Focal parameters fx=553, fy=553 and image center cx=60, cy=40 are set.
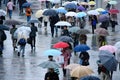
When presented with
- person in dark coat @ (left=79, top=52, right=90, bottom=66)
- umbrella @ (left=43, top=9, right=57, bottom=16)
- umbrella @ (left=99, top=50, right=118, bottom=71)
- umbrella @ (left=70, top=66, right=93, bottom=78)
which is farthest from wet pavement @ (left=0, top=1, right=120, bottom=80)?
umbrella @ (left=70, top=66, right=93, bottom=78)

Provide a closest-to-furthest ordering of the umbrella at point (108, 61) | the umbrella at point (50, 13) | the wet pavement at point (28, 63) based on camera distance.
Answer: the umbrella at point (108, 61) → the wet pavement at point (28, 63) → the umbrella at point (50, 13)

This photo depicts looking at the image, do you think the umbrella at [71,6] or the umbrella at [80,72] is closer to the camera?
the umbrella at [80,72]

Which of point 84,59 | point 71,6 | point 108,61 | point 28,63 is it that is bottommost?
point 28,63

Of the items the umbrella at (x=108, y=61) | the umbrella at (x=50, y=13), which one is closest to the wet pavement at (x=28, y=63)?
the umbrella at (x=50, y=13)

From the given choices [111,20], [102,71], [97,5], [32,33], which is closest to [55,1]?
[97,5]

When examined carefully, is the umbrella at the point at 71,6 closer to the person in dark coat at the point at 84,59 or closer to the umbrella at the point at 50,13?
the umbrella at the point at 50,13

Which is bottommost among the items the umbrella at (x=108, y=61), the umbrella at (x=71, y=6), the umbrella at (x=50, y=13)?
the umbrella at (x=71, y=6)

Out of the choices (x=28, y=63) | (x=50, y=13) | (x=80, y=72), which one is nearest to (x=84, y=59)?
(x=80, y=72)

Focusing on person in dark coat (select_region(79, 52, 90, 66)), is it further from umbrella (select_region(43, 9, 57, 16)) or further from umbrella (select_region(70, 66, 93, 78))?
umbrella (select_region(43, 9, 57, 16))

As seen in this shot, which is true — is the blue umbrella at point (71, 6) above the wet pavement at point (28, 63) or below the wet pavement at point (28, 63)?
above

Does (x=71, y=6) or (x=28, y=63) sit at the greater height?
(x=71, y=6)

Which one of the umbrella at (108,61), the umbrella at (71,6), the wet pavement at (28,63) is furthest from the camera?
the umbrella at (71,6)

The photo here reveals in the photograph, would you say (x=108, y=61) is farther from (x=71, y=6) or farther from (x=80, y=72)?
(x=71, y=6)

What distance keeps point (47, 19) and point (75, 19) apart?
6.07 feet
